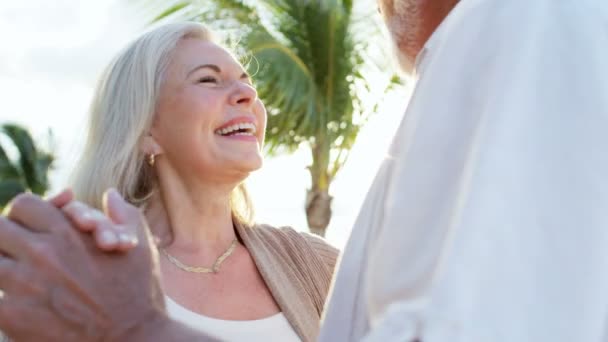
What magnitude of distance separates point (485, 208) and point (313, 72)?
10.0 m

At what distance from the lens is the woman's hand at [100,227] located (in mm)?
1063

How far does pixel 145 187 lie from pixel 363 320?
8.73 ft

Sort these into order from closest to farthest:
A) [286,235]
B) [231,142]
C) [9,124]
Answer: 1. [231,142]
2. [286,235]
3. [9,124]

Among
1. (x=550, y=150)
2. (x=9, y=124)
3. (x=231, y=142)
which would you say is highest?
(x=550, y=150)

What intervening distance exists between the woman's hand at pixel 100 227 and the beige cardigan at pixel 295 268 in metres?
2.15

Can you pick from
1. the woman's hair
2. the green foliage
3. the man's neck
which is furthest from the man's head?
the green foliage

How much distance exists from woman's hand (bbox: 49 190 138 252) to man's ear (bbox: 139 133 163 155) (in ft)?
7.70

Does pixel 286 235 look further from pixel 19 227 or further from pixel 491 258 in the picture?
pixel 491 258

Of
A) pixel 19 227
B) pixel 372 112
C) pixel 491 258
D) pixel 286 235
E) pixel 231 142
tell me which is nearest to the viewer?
pixel 491 258

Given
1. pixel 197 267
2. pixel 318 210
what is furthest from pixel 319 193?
pixel 197 267

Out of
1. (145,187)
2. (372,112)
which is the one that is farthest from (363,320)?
(372,112)

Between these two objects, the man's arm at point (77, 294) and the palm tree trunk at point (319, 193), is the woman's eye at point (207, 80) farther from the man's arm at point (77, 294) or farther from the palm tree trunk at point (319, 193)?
the palm tree trunk at point (319, 193)

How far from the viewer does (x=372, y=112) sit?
429 inches

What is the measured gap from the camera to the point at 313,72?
1081cm
